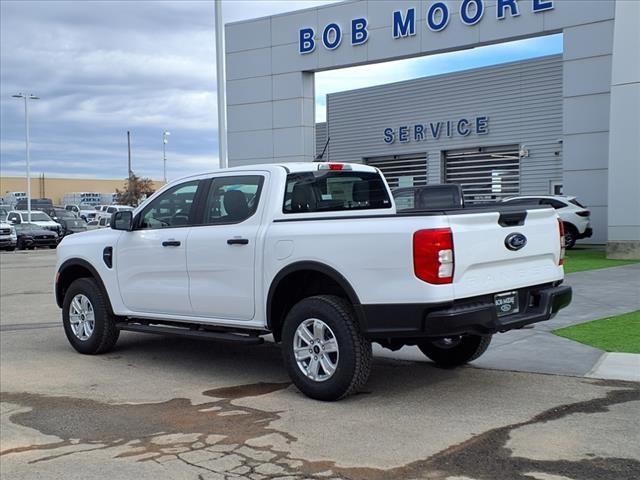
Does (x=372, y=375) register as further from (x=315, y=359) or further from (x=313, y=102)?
(x=313, y=102)

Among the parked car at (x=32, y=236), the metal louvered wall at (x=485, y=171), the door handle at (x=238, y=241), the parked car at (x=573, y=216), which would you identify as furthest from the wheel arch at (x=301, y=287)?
the parked car at (x=32, y=236)

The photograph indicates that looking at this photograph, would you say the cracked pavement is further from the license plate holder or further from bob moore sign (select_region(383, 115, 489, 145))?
bob moore sign (select_region(383, 115, 489, 145))

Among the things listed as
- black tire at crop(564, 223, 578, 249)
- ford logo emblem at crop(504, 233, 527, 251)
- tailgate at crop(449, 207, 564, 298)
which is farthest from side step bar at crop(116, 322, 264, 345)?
black tire at crop(564, 223, 578, 249)

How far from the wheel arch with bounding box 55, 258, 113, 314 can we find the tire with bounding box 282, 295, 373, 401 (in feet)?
9.46

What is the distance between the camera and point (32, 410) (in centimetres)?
612

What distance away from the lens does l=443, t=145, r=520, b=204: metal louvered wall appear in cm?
2831

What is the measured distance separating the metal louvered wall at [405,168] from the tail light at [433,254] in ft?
84.1

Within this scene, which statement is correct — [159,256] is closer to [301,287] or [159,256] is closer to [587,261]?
[301,287]

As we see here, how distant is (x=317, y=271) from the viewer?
5965 millimetres

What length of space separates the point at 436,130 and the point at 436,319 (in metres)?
25.5

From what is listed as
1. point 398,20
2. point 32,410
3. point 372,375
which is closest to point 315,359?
point 372,375

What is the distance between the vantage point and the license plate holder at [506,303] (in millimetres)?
5773

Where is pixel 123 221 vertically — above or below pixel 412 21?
below

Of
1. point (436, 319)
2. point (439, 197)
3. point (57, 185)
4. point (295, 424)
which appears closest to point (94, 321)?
point (295, 424)
